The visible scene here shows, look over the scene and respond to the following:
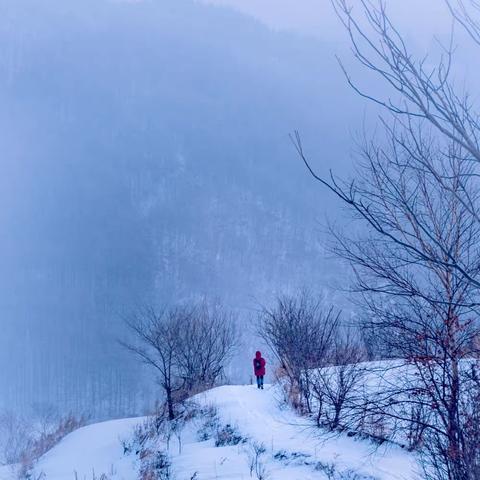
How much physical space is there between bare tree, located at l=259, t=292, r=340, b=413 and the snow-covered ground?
764mm

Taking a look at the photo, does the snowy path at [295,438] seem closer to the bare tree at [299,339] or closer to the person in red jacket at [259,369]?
the bare tree at [299,339]

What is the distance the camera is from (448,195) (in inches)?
355

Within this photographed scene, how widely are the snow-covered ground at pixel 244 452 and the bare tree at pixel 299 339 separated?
2.51ft

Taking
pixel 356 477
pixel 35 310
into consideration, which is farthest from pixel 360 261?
pixel 35 310

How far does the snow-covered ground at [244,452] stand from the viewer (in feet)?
39.6

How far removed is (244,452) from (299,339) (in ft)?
26.1

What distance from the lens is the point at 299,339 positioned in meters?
22.2

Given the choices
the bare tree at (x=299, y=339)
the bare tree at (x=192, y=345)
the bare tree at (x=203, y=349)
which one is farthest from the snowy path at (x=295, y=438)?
the bare tree at (x=203, y=349)

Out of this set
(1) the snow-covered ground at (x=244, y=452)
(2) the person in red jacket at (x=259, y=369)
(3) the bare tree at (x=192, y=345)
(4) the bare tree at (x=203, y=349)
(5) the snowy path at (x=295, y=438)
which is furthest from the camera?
(4) the bare tree at (x=203, y=349)

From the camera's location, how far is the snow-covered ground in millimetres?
12076

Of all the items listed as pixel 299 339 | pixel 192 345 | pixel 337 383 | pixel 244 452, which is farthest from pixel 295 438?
pixel 192 345

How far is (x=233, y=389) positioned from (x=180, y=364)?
9394mm

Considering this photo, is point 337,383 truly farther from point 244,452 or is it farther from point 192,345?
point 192,345

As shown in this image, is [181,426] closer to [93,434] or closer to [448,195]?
[93,434]
